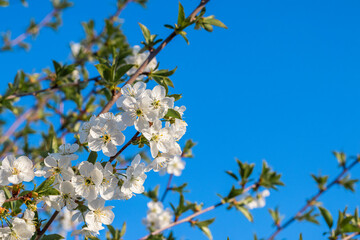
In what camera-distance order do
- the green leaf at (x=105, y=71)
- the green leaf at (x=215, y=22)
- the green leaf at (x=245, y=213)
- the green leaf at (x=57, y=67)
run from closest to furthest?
the green leaf at (x=105, y=71) < the green leaf at (x=215, y=22) < the green leaf at (x=57, y=67) < the green leaf at (x=245, y=213)

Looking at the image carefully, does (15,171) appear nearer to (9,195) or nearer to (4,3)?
(9,195)

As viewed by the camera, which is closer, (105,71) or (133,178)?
(133,178)

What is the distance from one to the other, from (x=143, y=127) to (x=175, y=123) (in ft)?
0.58

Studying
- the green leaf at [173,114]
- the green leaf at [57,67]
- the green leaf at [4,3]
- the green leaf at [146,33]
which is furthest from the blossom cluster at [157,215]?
the green leaf at [173,114]

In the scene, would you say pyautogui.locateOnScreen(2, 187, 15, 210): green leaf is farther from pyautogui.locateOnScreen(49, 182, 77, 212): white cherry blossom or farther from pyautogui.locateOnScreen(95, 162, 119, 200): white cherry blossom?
pyautogui.locateOnScreen(95, 162, 119, 200): white cherry blossom

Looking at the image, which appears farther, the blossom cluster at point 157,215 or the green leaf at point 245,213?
the blossom cluster at point 157,215

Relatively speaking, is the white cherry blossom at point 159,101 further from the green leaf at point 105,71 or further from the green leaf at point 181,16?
the green leaf at point 181,16

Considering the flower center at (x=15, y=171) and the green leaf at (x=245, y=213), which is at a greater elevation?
the green leaf at (x=245, y=213)

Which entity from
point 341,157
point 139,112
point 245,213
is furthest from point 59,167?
point 341,157

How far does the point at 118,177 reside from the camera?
1.56m

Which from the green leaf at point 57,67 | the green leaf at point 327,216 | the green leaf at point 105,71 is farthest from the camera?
the green leaf at point 327,216

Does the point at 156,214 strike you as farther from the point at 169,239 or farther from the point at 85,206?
the point at 85,206

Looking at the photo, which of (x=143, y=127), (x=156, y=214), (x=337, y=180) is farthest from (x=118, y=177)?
(x=156, y=214)

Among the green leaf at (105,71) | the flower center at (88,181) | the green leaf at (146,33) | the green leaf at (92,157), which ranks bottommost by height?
the flower center at (88,181)
